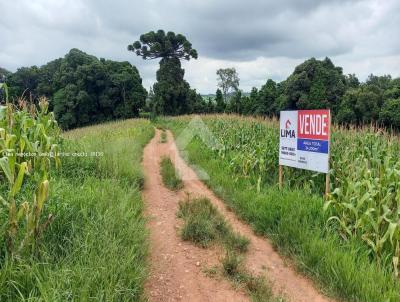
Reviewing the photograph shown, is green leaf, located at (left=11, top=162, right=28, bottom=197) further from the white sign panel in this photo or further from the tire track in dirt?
the white sign panel

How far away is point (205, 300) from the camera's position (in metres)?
2.87

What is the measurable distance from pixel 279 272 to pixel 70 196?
9.32ft

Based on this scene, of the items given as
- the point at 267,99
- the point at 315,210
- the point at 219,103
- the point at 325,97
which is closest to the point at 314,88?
the point at 325,97

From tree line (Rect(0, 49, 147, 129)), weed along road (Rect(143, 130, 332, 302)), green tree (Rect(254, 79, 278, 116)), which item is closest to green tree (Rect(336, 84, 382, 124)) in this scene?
green tree (Rect(254, 79, 278, 116))

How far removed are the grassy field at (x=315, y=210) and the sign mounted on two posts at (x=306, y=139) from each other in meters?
0.48

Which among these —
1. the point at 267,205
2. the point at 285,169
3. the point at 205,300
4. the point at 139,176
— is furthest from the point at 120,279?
the point at 285,169

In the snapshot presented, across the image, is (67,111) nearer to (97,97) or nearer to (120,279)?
(97,97)

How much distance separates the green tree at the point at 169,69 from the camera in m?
34.5

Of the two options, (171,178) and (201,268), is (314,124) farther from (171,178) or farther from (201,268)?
(171,178)

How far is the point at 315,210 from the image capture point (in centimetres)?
436

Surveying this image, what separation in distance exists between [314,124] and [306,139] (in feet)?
0.99

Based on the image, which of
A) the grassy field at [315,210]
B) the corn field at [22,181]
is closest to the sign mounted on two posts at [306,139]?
the grassy field at [315,210]

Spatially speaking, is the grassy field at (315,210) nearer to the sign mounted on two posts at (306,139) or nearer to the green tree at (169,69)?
the sign mounted on two posts at (306,139)

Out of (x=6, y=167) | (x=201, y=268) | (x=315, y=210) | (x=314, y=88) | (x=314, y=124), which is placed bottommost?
(x=201, y=268)
